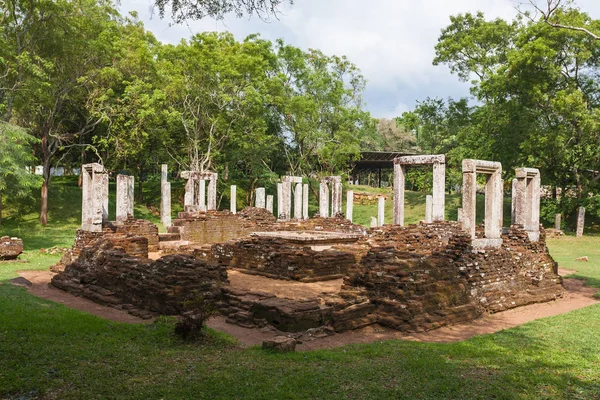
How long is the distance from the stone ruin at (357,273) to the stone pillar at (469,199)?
25mm

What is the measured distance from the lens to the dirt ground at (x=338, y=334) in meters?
7.98

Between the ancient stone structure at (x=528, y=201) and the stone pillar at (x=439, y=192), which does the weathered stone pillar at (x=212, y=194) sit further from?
the ancient stone structure at (x=528, y=201)

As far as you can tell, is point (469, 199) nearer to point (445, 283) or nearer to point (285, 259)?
point (445, 283)

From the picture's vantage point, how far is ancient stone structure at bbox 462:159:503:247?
40.2 feet

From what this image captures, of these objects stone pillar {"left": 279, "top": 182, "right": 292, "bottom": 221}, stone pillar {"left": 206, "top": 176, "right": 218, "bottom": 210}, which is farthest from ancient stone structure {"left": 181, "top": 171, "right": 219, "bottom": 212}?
stone pillar {"left": 279, "top": 182, "right": 292, "bottom": 221}

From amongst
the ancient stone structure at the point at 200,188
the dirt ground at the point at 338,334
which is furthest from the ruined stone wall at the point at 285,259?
the ancient stone structure at the point at 200,188

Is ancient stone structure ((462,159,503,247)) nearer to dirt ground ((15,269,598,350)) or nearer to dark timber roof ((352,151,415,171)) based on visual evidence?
dirt ground ((15,269,598,350))

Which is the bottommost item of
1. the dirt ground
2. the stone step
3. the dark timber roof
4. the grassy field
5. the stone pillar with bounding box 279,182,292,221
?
the dirt ground

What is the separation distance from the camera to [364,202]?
41.1m

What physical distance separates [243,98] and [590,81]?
19.9m

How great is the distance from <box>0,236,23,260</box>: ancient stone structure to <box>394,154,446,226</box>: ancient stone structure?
12.4 m

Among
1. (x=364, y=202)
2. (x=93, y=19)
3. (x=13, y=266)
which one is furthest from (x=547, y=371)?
(x=364, y=202)

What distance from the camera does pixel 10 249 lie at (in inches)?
618

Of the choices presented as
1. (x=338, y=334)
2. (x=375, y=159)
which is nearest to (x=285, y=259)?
(x=338, y=334)
